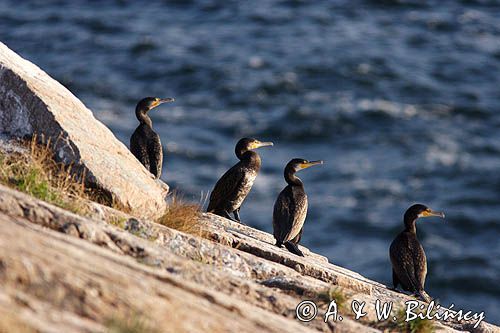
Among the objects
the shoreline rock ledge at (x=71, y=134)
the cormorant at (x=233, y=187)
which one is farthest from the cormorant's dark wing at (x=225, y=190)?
the shoreline rock ledge at (x=71, y=134)

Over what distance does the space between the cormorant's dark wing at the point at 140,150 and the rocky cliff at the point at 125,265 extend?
82.4 inches

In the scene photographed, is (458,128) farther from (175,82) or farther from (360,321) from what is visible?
(360,321)

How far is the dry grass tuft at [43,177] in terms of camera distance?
9.39 m

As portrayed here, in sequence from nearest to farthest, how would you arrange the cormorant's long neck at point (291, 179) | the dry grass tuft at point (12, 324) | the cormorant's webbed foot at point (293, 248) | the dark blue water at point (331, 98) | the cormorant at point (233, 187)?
the dry grass tuft at point (12, 324), the cormorant's webbed foot at point (293, 248), the cormorant's long neck at point (291, 179), the cormorant at point (233, 187), the dark blue water at point (331, 98)

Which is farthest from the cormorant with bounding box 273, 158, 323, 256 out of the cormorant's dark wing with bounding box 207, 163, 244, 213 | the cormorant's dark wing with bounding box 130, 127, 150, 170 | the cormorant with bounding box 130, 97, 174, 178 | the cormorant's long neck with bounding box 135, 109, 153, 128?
the cormorant's long neck with bounding box 135, 109, 153, 128

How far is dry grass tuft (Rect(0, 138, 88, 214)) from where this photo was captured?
30.8 feet

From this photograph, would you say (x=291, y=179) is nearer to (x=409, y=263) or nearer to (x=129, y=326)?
(x=409, y=263)

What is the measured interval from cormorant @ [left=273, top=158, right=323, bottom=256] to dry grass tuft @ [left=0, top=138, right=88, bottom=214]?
3095 mm

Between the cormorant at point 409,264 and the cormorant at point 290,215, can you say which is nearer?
the cormorant at point 290,215

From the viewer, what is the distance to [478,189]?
32125 millimetres

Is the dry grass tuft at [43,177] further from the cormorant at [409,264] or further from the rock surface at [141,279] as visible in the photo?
the cormorant at [409,264]

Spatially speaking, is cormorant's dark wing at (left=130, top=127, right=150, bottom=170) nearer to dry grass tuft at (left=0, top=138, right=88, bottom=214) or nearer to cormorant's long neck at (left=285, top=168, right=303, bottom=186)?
cormorant's long neck at (left=285, top=168, right=303, bottom=186)

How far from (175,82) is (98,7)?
1060 cm

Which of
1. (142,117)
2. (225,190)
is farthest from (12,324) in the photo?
(142,117)
